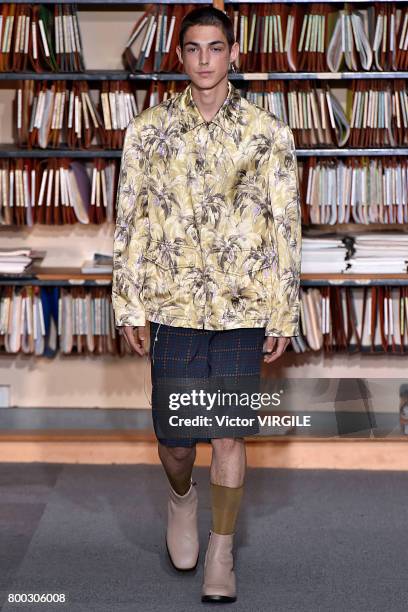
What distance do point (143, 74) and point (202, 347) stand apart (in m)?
1.35

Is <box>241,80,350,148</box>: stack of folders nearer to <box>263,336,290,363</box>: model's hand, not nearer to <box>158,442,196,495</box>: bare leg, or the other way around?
<box>263,336,290,363</box>: model's hand

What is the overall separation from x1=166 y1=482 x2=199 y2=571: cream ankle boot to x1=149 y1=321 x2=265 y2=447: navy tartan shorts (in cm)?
39

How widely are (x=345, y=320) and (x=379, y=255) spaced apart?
280 millimetres

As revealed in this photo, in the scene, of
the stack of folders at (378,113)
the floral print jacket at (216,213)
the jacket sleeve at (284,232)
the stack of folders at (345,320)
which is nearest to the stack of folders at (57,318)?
the stack of folders at (345,320)

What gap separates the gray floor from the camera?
282cm

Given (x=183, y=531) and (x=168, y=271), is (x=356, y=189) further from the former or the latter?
(x=183, y=531)

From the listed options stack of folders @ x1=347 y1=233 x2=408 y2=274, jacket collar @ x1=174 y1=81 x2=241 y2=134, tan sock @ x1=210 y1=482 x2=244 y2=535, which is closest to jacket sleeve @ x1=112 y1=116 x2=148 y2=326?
jacket collar @ x1=174 y1=81 x2=241 y2=134

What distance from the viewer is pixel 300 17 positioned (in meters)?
3.87

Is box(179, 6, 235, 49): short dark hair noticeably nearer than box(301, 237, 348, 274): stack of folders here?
Yes

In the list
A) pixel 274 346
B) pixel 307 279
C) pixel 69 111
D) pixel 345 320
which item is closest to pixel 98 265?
pixel 69 111

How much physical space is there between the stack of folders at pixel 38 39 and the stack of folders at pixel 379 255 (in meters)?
1.20

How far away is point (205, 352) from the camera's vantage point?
2.84 m

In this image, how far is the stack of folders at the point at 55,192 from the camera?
3.92 meters

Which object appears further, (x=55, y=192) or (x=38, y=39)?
(x=55, y=192)
